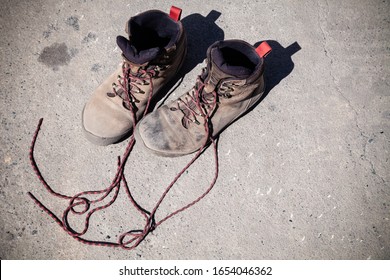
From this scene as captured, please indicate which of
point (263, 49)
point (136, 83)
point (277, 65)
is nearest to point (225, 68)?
point (263, 49)

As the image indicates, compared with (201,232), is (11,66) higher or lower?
higher

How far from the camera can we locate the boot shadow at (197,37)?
2.43 metres

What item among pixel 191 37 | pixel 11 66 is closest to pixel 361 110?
pixel 191 37

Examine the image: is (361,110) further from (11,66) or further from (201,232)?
(11,66)

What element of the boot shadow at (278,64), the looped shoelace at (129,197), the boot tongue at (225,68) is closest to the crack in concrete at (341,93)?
the boot shadow at (278,64)

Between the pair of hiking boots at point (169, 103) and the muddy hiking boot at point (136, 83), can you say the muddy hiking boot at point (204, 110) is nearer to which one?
the pair of hiking boots at point (169, 103)

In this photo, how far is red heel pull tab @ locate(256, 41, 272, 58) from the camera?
1.85 metres

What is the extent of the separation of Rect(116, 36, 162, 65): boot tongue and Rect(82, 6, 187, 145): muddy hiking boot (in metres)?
0.09

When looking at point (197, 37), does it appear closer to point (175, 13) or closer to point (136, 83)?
point (175, 13)

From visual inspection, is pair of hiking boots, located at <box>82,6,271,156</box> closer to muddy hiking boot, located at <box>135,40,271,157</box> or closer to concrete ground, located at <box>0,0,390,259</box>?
muddy hiking boot, located at <box>135,40,271,157</box>

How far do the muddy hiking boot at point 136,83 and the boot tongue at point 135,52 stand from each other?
93mm

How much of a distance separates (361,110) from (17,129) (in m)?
2.70

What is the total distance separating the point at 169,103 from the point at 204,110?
0.27m

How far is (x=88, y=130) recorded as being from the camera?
6.63 ft
